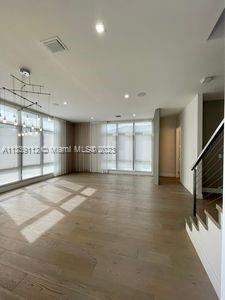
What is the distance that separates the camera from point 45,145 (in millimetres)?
6984

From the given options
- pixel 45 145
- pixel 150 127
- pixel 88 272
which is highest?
pixel 150 127

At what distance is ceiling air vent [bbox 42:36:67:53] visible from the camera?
2.12 meters

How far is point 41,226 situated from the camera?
2.72m

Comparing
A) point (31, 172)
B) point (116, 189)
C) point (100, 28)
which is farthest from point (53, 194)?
point (100, 28)

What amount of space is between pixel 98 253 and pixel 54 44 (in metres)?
2.98

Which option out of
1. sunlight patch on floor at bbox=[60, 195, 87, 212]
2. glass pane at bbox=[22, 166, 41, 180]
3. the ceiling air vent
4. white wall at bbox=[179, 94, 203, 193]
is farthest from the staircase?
glass pane at bbox=[22, 166, 41, 180]

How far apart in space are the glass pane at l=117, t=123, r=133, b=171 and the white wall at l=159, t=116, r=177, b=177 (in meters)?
1.63

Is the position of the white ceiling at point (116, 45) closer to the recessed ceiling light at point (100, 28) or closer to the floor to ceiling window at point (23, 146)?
the recessed ceiling light at point (100, 28)

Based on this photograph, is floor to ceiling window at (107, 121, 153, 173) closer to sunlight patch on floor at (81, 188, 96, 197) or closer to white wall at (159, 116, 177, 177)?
white wall at (159, 116, 177, 177)

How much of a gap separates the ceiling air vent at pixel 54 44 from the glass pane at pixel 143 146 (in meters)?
6.09

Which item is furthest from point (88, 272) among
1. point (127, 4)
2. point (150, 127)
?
point (150, 127)

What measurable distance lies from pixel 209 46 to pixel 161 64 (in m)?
0.74

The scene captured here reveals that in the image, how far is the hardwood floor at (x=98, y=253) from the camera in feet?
4.99

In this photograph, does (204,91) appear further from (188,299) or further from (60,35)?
(188,299)
